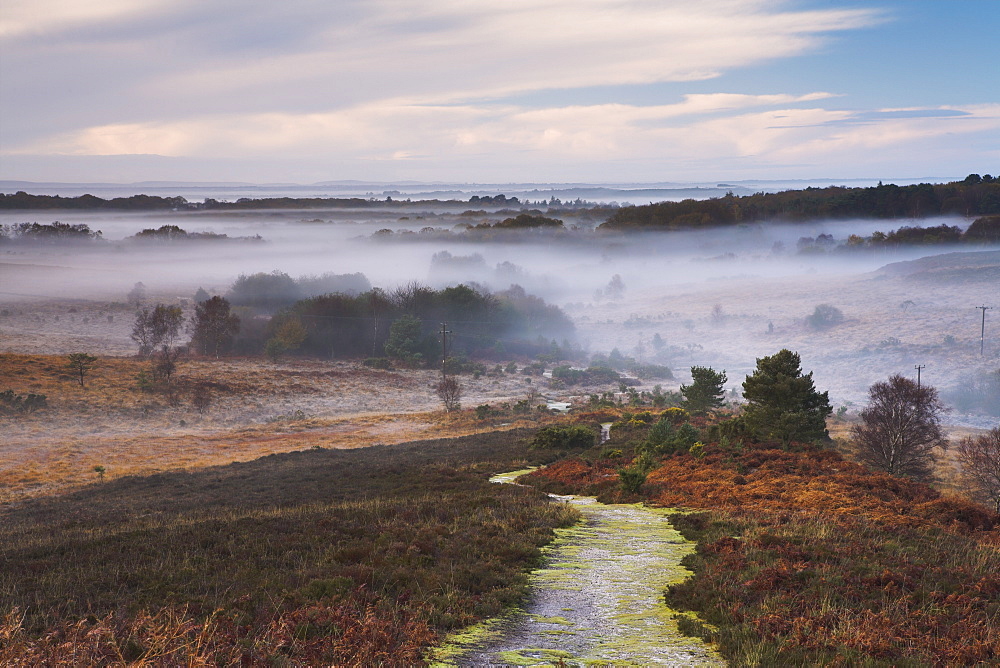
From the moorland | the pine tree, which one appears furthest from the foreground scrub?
the pine tree

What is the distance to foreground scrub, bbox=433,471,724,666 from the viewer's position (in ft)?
30.3

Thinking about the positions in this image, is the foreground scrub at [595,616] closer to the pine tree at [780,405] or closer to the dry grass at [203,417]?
the pine tree at [780,405]

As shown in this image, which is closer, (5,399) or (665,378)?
(5,399)

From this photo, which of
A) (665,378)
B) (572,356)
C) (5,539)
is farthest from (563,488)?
(572,356)

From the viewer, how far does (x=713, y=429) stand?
34281mm

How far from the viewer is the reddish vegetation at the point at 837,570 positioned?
9.12 m

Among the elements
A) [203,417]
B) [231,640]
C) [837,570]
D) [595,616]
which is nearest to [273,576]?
[231,640]

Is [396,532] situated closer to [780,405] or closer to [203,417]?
[780,405]

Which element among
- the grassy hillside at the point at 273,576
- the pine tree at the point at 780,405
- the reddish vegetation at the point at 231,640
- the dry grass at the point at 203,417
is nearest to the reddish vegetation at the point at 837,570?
the grassy hillside at the point at 273,576

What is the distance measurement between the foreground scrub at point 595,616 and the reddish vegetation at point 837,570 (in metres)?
0.59

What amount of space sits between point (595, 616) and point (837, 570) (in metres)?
4.75

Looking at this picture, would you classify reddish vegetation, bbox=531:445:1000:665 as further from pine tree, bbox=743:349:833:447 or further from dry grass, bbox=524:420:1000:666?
pine tree, bbox=743:349:833:447

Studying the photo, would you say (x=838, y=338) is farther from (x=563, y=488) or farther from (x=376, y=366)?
(x=563, y=488)

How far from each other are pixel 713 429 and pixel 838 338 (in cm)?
17926
